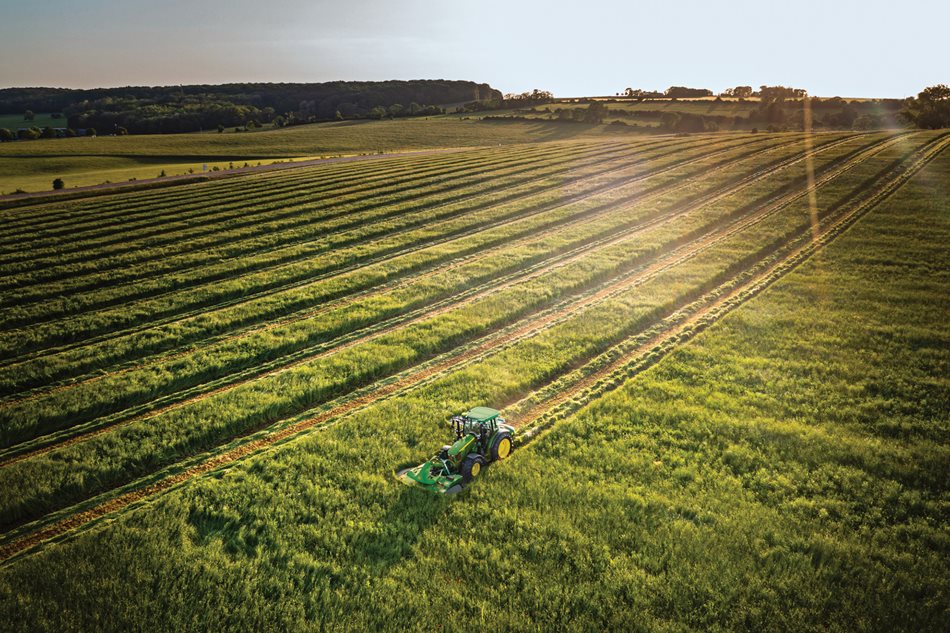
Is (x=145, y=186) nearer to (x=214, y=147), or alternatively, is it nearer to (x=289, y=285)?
(x=289, y=285)

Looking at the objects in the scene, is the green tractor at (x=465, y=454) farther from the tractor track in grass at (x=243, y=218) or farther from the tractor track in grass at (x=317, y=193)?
the tractor track in grass at (x=317, y=193)

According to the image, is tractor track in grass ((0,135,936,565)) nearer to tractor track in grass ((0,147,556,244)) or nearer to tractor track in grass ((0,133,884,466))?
tractor track in grass ((0,133,884,466))

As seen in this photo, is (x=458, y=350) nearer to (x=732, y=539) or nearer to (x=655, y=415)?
(x=655, y=415)

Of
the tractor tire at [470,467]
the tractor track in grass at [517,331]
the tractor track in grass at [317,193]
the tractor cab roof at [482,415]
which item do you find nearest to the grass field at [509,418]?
the tractor track in grass at [517,331]

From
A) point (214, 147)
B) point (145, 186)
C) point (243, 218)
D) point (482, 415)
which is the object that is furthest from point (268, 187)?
point (214, 147)

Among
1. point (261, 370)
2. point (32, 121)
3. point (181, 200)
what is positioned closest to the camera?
point (261, 370)
